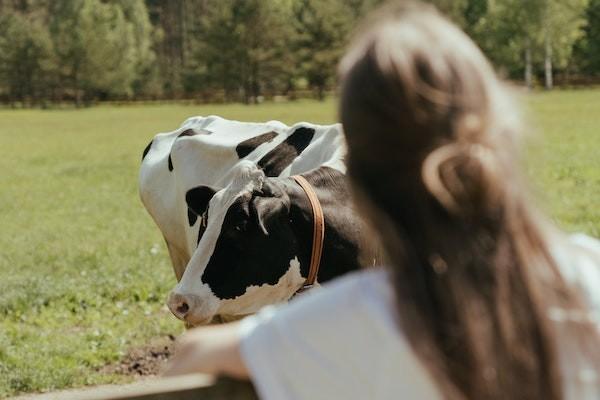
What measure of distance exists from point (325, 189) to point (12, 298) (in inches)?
165

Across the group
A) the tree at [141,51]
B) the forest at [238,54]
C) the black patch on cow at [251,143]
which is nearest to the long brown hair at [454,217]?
the black patch on cow at [251,143]

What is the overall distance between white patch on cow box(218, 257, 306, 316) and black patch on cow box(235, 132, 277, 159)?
6.01 feet

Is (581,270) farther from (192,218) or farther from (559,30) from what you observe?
(559,30)

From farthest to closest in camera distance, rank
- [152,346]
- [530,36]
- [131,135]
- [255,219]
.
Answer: [530,36], [131,135], [152,346], [255,219]

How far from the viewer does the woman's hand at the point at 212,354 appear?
152cm

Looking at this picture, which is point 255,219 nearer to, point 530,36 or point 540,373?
point 540,373

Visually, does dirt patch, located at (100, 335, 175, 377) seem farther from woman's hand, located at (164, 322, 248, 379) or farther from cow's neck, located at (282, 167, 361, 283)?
woman's hand, located at (164, 322, 248, 379)

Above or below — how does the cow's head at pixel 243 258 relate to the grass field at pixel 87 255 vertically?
above

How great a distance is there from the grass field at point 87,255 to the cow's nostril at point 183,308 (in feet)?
5.02

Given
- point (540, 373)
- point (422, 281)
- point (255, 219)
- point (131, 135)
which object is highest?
point (422, 281)

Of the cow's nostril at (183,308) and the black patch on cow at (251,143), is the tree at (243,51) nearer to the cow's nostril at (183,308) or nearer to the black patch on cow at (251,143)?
the black patch on cow at (251,143)

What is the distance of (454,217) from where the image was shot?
1.46 metres

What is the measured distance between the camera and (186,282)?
5270 millimetres

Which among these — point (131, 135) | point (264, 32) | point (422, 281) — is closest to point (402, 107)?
point (422, 281)
